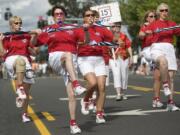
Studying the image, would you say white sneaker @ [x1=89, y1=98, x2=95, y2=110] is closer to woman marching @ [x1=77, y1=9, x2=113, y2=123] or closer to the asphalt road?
the asphalt road

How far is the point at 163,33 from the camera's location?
40.1ft

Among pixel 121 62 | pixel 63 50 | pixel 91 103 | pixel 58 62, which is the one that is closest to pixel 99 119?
pixel 91 103

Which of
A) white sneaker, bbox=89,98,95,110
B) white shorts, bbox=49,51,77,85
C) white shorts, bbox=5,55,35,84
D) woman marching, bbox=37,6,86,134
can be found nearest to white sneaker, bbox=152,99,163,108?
white sneaker, bbox=89,98,95,110

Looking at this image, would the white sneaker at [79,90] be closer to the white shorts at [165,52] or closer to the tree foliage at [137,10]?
the white shorts at [165,52]

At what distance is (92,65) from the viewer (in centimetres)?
1109

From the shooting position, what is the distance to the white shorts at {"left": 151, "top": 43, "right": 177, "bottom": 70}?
12219 millimetres

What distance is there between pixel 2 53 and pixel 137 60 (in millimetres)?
41068

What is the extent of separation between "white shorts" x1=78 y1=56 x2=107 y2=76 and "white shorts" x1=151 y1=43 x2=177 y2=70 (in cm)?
148

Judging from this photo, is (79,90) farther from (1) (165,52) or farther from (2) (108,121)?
(1) (165,52)

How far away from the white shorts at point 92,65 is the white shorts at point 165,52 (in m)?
1.48

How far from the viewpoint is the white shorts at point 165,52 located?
12.2m

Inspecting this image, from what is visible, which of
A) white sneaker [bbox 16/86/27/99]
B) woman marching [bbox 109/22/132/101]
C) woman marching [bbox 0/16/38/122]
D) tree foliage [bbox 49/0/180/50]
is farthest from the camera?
tree foliage [bbox 49/0/180/50]

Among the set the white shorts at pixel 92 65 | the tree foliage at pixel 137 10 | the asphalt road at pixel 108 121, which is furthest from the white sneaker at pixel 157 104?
the tree foliage at pixel 137 10

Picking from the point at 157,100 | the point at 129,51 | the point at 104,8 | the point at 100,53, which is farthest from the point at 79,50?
the point at 104,8
